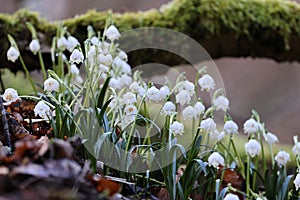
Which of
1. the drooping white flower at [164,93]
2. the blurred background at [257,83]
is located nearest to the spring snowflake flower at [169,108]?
the drooping white flower at [164,93]

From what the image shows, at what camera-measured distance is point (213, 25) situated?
2004 millimetres

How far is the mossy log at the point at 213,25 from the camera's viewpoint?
190 centimetres

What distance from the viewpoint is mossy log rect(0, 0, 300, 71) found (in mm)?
1903

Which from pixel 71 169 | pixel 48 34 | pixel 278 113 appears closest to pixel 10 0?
pixel 278 113

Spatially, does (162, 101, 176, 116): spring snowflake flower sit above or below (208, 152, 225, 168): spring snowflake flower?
above

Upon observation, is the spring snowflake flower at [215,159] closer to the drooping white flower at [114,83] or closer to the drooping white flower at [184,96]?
the drooping white flower at [184,96]

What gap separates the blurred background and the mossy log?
13.3ft

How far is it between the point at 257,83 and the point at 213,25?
4687mm

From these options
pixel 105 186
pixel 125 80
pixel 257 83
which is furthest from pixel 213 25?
pixel 257 83

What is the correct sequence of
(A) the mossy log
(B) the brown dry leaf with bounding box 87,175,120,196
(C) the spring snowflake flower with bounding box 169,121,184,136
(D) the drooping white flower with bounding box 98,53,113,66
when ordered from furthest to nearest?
(A) the mossy log, (D) the drooping white flower with bounding box 98,53,113,66, (C) the spring snowflake flower with bounding box 169,121,184,136, (B) the brown dry leaf with bounding box 87,175,120,196

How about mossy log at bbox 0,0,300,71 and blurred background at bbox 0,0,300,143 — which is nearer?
mossy log at bbox 0,0,300,71

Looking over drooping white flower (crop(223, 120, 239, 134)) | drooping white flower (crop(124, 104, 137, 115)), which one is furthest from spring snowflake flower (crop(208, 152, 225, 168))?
drooping white flower (crop(124, 104, 137, 115))

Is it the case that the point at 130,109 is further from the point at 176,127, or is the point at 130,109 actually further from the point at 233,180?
the point at 233,180

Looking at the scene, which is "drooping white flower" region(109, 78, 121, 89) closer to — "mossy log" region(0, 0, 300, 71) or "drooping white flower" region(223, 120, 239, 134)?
"drooping white flower" region(223, 120, 239, 134)
